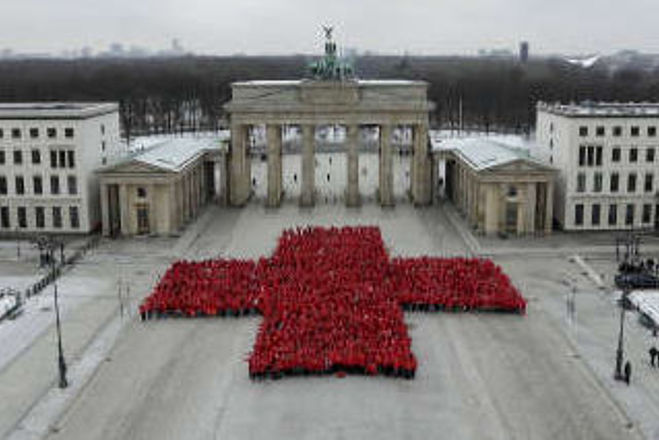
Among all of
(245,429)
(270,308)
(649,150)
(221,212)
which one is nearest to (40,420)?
(245,429)

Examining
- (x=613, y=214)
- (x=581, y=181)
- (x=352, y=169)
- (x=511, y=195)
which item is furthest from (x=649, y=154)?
(x=352, y=169)

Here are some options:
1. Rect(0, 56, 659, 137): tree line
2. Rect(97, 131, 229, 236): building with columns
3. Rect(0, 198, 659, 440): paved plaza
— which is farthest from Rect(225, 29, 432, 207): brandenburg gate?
Rect(0, 56, 659, 137): tree line

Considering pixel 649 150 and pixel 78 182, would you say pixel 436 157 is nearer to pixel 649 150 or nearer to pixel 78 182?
pixel 649 150

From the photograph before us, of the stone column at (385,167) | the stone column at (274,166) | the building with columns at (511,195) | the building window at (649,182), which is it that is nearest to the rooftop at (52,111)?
the stone column at (274,166)

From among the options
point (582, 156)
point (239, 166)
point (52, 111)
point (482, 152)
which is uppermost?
point (52, 111)

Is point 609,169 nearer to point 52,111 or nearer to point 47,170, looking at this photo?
point 52,111

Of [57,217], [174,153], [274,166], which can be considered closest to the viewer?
[57,217]

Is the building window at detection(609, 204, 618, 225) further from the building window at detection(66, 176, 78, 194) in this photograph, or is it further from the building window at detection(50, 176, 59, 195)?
the building window at detection(50, 176, 59, 195)

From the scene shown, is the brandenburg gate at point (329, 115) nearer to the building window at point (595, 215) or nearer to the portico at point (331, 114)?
the portico at point (331, 114)
